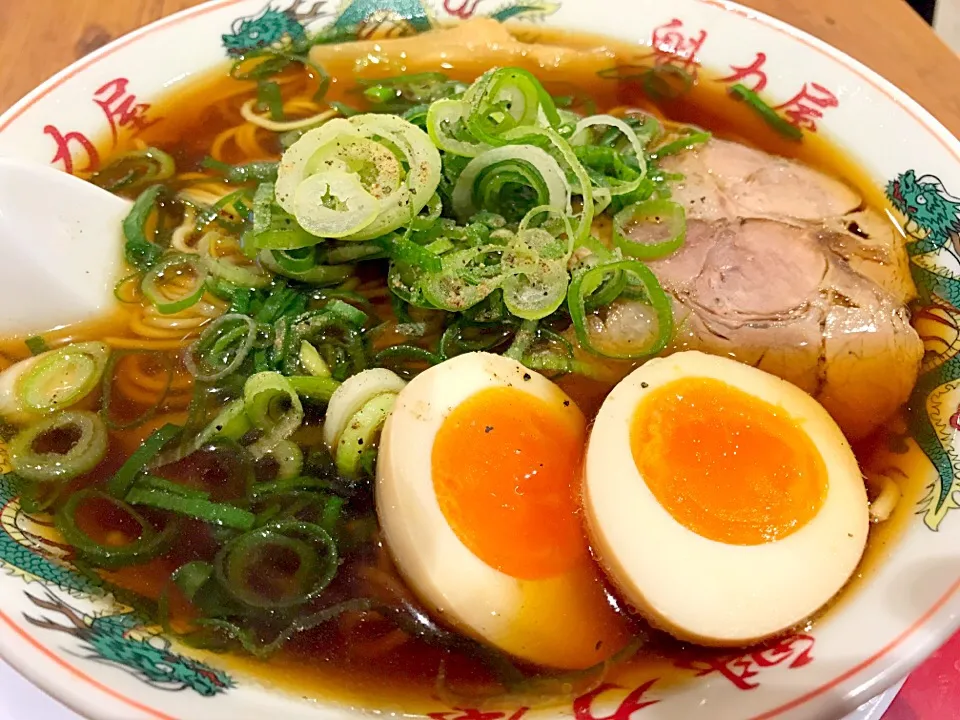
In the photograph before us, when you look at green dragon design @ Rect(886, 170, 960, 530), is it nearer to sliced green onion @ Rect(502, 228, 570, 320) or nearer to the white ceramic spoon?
sliced green onion @ Rect(502, 228, 570, 320)

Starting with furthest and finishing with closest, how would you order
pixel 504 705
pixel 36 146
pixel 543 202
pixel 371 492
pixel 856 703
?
pixel 36 146 < pixel 543 202 < pixel 371 492 < pixel 504 705 < pixel 856 703

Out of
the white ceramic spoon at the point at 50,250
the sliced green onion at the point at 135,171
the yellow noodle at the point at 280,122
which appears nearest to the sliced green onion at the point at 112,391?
the white ceramic spoon at the point at 50,250

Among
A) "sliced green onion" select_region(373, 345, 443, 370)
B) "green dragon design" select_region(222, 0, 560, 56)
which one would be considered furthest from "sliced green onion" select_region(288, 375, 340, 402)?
"green dragon design" select_region(222, 0, 560, 56)

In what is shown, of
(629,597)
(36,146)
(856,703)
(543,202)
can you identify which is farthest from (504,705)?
(36,146)

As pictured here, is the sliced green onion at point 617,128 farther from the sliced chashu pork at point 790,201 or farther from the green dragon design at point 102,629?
the green dragon design at point 102,629

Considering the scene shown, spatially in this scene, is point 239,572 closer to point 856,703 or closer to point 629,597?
point 629,597

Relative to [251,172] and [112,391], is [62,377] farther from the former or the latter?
[251,172]
